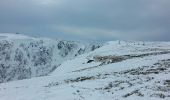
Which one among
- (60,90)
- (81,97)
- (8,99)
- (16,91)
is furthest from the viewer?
(16,91)

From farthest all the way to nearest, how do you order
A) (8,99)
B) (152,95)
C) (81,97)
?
(8,99) → (81,97) → (152,95)

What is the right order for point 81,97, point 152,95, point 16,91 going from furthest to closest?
point 16,91 → point 81,97 → point 152,95

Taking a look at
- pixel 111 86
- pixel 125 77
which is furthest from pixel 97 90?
pixel 125 77

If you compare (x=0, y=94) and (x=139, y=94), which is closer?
(x=139, y=94)

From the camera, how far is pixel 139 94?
96.2 feet

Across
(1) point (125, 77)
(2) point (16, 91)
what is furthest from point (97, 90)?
(2) point (16, 91)

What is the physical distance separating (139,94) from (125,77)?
11106 mm

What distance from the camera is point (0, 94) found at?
3769 cm

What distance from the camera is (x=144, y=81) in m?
35.4

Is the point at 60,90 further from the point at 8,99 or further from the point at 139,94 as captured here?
the point at 139,94

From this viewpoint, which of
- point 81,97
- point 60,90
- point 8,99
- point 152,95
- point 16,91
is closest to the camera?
point 152,95

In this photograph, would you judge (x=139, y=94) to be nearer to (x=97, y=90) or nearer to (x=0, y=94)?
(x=97, y=90)

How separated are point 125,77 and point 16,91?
1160cm

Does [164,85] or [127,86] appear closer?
[164,85]
